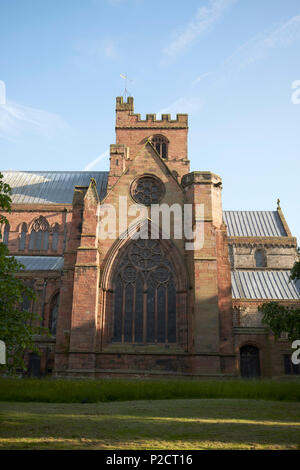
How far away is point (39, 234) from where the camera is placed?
35.5 meters

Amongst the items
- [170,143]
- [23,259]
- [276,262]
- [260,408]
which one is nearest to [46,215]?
[23,259]

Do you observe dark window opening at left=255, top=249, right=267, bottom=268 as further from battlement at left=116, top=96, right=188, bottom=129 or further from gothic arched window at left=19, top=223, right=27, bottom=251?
gothic arched window at left=19, top=223, right=27, bottom=251

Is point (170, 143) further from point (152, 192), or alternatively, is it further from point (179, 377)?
point (179, 377)

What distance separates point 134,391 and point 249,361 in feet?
41.0

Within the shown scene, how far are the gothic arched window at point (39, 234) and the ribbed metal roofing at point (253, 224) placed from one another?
16337 mm

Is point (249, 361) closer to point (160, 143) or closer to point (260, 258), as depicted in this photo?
point (260, 258)

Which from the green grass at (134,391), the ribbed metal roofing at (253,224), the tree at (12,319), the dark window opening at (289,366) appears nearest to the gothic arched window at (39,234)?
the ribbed metal roofing at (253,224)

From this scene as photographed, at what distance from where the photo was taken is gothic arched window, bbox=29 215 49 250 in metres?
35.1

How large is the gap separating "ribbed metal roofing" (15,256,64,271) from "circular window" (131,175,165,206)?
31.5 ft

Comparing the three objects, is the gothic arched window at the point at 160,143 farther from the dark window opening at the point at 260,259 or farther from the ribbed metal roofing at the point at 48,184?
the dark window opening at the point at 260,259

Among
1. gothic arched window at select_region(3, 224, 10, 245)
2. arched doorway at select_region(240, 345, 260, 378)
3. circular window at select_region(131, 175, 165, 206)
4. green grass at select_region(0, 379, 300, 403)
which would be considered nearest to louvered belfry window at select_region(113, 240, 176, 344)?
circular window at select_region(131, 175, 165, 206)

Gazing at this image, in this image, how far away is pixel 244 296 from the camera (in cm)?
2822

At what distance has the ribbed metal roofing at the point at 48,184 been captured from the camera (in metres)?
37.1
